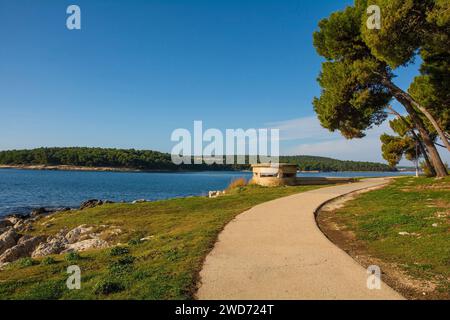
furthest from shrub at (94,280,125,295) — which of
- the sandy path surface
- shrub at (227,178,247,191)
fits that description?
shrub at (227,178,247,191)

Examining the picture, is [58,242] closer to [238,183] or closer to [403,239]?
[403,239]

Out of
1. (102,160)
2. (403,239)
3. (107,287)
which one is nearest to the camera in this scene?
(107,287)

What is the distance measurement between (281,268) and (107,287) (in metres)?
3.25

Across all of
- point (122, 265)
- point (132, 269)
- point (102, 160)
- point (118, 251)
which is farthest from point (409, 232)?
point (102, 160)

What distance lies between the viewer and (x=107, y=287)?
19.0 ft

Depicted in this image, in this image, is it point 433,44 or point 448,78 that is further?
point 448,78

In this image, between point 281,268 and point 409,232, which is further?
point 409,232

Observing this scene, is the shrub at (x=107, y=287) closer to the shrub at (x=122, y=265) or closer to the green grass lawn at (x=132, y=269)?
the green grass lawn at (x=132, y=269)

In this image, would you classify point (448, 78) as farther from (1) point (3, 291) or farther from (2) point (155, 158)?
(2) point (155, 158)

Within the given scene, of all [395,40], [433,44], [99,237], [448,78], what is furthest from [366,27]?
[99,237]
